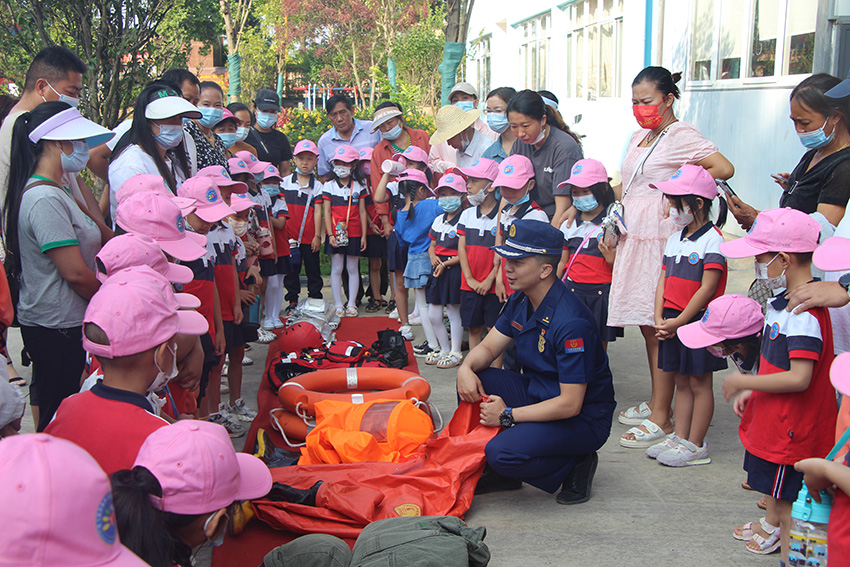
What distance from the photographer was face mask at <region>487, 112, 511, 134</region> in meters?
5.92

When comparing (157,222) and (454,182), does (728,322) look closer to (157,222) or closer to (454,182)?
(157,222)

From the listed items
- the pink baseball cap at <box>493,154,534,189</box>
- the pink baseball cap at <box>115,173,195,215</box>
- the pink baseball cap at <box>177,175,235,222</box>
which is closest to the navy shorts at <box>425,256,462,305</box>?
the pink baseball cap at <box>493,154,534,189</box>

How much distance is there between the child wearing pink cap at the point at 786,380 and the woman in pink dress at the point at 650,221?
1.29 m

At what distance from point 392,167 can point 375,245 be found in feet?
3.26

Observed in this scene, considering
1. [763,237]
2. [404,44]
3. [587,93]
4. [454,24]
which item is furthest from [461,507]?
[404,44]

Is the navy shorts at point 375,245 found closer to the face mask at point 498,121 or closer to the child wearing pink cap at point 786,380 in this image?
the face mask at point 498,121

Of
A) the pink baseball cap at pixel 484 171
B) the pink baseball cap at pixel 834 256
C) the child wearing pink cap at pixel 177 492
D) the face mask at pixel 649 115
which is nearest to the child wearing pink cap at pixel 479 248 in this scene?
the pink baseball cap at pixel 484 171

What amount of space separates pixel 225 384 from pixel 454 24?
8179 mm

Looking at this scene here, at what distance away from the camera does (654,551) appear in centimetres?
311

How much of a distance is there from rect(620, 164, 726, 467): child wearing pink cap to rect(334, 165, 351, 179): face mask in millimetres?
3537

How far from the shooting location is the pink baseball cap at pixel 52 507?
4.09 feet

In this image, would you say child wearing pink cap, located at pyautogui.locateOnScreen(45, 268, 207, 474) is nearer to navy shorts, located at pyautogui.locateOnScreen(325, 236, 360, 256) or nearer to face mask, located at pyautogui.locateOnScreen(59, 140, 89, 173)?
face mask, located at pyautogui.locateOnScreen(59, 140, 89, 173)

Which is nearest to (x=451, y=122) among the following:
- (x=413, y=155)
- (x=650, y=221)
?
(x=413, y=155)

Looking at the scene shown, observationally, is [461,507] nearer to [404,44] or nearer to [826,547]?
[826,547]
